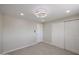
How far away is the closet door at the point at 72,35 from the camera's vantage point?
4.73 feet

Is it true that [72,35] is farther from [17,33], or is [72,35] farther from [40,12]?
[17,33]

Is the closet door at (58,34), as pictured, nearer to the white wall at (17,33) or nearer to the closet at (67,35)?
the closet at (67,35)

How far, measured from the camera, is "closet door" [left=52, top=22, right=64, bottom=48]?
1540 mm

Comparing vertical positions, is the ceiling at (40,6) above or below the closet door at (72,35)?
above

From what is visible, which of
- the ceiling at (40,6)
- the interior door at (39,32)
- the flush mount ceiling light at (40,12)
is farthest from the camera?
the interior door at (39,32)

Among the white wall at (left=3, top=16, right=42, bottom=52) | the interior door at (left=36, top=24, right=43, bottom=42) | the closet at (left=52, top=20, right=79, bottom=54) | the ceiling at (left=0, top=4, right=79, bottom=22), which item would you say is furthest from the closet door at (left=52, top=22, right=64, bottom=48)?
the white wall at (left=3, top=16, right=42, bottom=52)

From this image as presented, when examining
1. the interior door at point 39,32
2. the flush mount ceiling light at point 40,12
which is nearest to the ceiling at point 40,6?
the flush mount ceiling light at point 40,12

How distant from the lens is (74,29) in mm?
1464

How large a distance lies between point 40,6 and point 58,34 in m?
0.75

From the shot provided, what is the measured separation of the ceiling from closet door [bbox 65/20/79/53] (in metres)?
0.22

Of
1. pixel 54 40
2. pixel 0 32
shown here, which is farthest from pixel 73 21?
pixel 0 32

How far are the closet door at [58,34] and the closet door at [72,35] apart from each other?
86 millimetres

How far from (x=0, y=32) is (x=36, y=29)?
2.74ft
